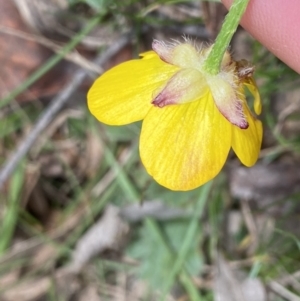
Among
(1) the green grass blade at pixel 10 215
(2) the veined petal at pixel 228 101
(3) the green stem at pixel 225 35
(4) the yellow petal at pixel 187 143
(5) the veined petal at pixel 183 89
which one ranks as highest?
(3) the green stem at pixel 225 35

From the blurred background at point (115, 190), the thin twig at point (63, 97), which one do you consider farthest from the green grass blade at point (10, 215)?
the thin twig at point (63, 97)

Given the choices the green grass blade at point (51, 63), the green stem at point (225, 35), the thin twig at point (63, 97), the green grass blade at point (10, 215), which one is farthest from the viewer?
the green grass blade at point (10, 215)

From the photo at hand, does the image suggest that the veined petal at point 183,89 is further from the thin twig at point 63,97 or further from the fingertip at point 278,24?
the thin twig at point 63,97

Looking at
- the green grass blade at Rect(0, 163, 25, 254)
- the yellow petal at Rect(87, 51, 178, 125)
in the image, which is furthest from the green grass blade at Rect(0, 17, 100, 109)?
the yellow petal at Rect(87, 51, 178, 125)

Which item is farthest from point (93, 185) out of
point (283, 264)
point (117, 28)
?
point (283, 264)

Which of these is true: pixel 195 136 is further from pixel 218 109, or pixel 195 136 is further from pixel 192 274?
pixel 192 274

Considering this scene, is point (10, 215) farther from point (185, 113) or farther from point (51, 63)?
point (185, 113)

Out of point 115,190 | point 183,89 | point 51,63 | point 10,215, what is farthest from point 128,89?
point 10,215

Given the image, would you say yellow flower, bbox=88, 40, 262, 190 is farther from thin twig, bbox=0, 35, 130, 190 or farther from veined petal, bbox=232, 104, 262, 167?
thin twig, bbox=0, 35, 130, 190

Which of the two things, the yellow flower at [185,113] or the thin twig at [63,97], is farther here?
the thin twig at [63,97]
